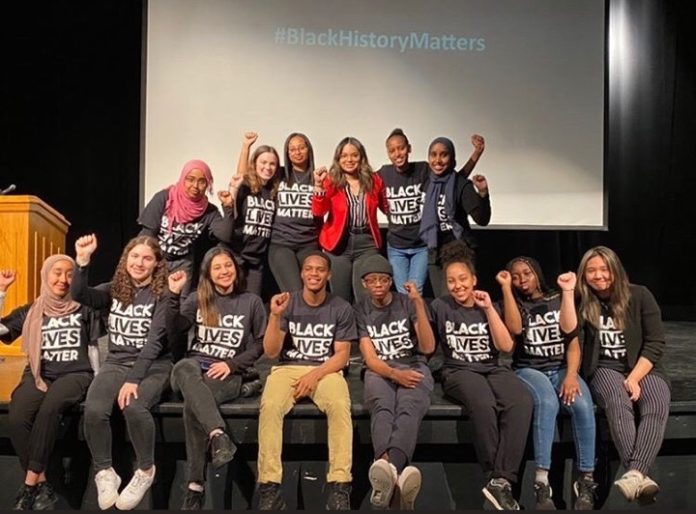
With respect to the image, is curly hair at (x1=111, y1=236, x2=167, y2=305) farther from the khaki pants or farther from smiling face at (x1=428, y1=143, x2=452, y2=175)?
smiling face at (x1=428, y1=143, x2=452, y2=175)

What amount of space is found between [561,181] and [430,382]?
112 inches

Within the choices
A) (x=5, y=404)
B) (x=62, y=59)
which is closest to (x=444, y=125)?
(x=62, y=59)

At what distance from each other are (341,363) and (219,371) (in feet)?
1.61

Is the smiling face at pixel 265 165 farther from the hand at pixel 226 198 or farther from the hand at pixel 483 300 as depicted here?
the hand at pixel 483 300

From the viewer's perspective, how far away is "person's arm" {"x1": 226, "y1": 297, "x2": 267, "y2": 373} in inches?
124

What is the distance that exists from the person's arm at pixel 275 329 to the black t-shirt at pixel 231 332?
60mm

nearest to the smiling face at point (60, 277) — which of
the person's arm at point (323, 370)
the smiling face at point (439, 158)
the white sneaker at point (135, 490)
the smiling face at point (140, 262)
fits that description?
the smiling face at point (140, 262)

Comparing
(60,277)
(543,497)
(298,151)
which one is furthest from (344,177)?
(543,497)

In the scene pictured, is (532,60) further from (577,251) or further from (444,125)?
(577,251)

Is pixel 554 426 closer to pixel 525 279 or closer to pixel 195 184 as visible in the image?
pixel 525 279

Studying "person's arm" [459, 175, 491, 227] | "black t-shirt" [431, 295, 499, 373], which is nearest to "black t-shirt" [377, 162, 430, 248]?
"person's arm" [459, 175, 491, 227]

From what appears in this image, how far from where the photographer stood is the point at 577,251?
227 inches

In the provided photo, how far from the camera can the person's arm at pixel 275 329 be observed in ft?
10.3

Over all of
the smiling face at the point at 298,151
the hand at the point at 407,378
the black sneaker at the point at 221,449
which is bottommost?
the black sneaker at the point at 221,449
